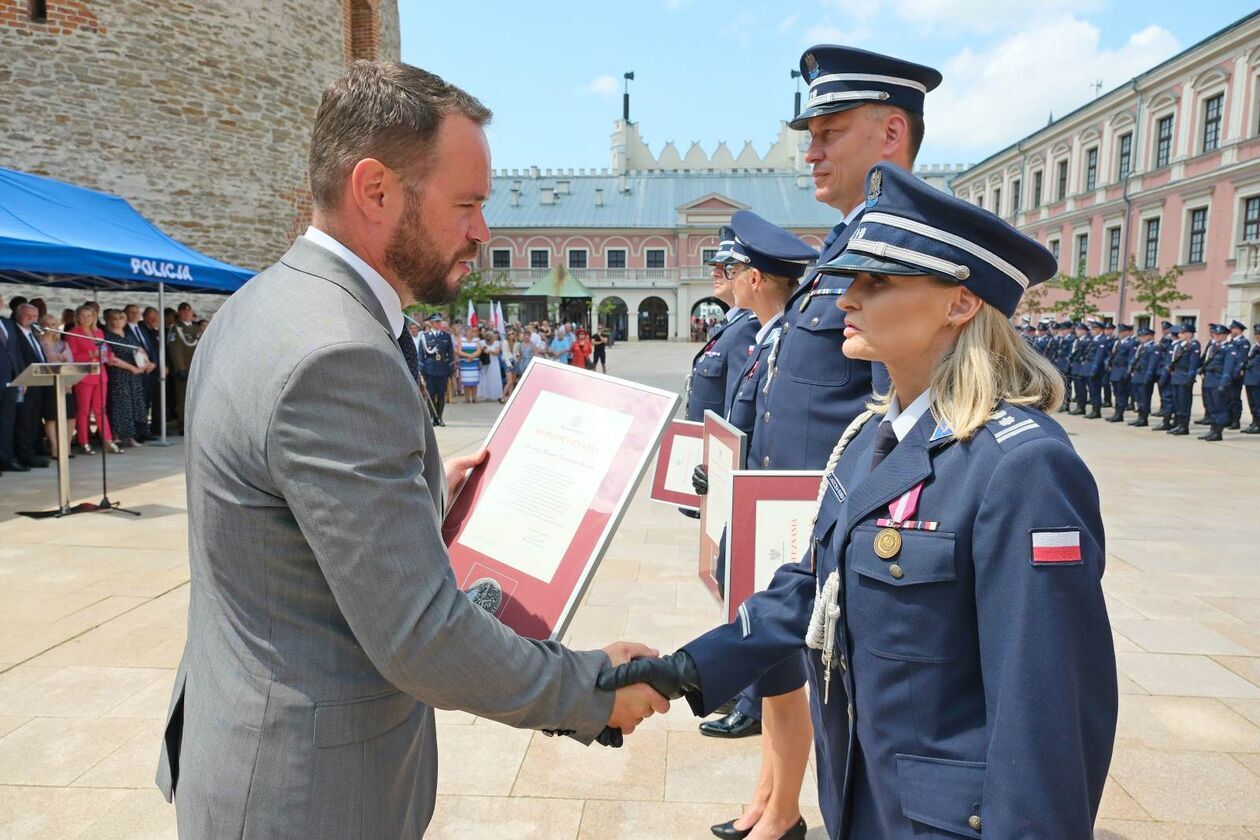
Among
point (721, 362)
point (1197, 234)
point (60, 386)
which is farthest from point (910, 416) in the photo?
point (1197, 234)

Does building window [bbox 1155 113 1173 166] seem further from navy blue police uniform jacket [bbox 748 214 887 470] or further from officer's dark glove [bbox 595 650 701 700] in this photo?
officer's dark glove [bbox 595 650 701 700]

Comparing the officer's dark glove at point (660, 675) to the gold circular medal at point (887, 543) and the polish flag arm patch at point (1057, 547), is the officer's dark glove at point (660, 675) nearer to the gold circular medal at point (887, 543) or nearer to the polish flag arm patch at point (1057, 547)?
the gold circular medal at point (887, 543)

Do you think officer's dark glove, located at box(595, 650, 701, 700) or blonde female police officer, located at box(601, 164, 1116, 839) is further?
officer's dark glove, located at box(595, 650, 701, 700)

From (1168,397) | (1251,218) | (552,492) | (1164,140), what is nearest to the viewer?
(552,492)

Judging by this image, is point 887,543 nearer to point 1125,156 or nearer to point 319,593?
point 319,593

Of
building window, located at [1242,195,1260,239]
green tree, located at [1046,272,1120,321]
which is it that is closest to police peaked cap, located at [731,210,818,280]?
green tree, located at [1046,272,1120,321]

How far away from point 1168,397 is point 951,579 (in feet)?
57.4

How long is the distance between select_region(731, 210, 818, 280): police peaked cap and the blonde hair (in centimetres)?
197

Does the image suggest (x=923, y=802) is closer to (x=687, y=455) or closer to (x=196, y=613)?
(x=196, y=613)

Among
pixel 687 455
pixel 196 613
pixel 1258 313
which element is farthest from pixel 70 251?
pixel 1258 313

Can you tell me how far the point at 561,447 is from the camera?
186 cm

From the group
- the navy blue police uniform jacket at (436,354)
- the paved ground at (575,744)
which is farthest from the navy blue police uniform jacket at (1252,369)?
the navy blue police uniform jacket at (436,354)

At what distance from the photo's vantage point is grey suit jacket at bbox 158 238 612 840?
125cm

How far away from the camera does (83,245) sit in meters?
9.20
